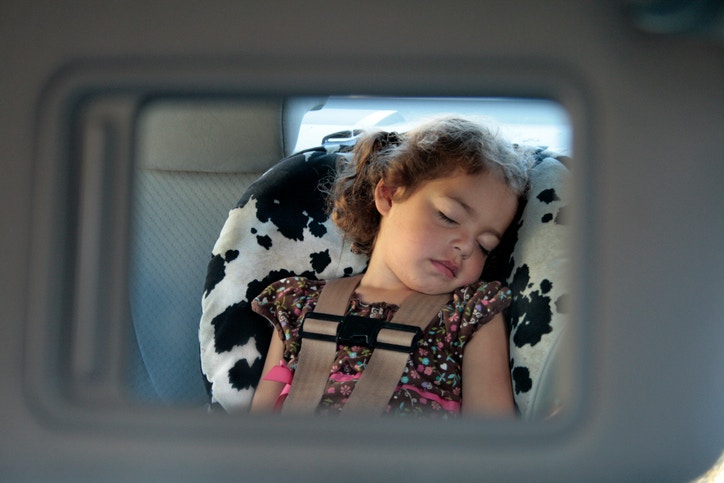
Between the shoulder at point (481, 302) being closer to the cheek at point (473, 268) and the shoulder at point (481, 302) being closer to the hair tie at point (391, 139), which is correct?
the cheek at point (473, 268)

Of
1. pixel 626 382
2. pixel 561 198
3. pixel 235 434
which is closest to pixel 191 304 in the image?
pixel 561 198

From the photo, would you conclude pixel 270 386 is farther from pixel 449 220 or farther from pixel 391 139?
pixel 391 139

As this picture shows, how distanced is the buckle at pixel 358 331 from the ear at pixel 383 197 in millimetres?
288

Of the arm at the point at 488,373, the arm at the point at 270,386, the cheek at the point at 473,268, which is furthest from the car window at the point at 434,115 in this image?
the arm at the point at 270,386

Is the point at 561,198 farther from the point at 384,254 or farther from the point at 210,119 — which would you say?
the point at 210,119

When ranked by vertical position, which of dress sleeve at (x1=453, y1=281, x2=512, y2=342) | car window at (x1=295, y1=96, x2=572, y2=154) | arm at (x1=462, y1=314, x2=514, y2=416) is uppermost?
car window at (x1=295, y1=96, x2=572, y2=154)

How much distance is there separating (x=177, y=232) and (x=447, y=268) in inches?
25.1

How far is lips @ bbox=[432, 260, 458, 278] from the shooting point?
1.58 meters

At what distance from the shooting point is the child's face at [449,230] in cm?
156

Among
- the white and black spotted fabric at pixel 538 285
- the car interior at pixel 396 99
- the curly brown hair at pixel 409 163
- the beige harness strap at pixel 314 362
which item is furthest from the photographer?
the curly brown hair at pixel 409 163

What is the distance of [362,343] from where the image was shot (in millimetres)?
1525

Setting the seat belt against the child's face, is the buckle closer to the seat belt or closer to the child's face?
the seat belt

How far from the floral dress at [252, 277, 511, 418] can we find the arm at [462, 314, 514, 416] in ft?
0.06

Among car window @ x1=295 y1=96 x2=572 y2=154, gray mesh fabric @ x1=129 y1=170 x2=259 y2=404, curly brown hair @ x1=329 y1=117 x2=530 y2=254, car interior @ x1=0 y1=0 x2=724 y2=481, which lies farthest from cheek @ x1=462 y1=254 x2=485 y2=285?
car interior @ x1=0 y1=0 x2=724 y2=481
